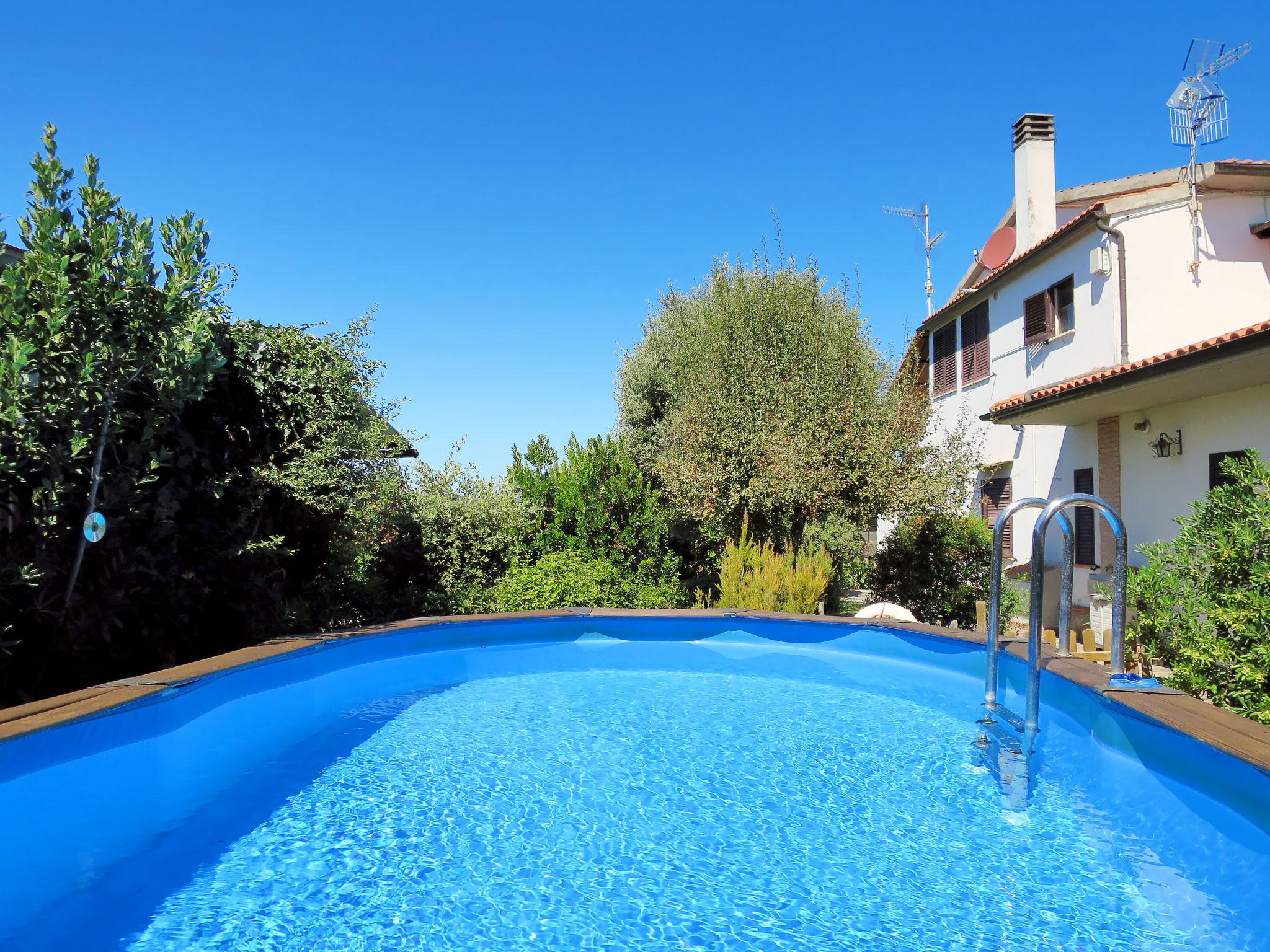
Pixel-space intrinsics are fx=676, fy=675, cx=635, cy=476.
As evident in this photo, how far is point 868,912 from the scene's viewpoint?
342 centimetres

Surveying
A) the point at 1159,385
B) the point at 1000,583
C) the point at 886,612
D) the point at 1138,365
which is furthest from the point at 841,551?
the point at 1000,583

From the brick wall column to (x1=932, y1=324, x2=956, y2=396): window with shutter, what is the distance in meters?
6.88

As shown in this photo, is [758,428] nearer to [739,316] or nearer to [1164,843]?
[739,316]

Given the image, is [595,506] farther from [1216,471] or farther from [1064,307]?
[1064,307]

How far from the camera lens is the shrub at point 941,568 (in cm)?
1125

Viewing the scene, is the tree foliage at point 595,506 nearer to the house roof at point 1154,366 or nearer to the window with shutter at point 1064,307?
the house roof at point 1154,366

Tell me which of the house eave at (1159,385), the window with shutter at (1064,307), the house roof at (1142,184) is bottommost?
the house eave at (1159,385)

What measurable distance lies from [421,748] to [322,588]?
4.17 metres

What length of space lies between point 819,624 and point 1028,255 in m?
10.4

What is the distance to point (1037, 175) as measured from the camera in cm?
1564

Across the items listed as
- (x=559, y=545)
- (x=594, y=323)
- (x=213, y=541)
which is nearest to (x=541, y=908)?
(x=213, y=541)

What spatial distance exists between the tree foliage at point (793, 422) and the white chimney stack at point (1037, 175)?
646 centimetres

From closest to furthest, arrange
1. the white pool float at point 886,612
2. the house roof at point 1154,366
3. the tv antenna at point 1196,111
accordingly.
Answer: the house roof at point 1154,366, the white pool float at point 886,612, the tv antenna at point 1196,111

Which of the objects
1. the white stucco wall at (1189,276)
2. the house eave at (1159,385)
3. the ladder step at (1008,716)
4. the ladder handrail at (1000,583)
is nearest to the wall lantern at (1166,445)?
the house eave at (1159,385)
